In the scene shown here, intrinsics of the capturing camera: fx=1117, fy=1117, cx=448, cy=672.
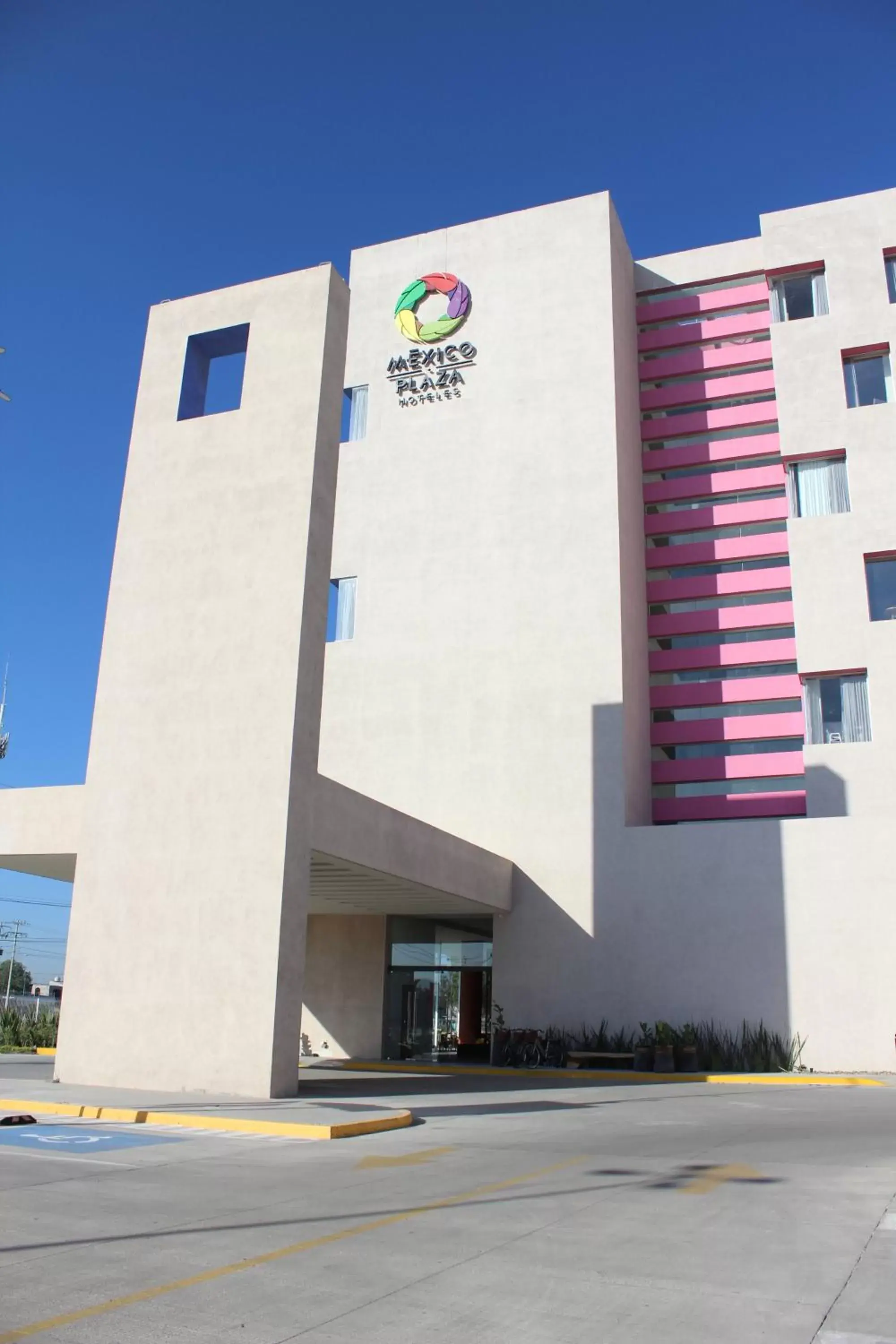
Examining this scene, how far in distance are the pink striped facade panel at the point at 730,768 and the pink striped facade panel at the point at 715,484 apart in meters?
8.39

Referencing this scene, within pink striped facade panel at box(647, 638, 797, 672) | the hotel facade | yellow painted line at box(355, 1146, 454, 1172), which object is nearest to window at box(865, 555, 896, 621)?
the hotel facade

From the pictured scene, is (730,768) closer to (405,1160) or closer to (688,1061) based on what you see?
(688,1061)

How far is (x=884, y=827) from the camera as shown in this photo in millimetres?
25688

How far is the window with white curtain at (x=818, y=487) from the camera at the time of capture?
31031 millimetres

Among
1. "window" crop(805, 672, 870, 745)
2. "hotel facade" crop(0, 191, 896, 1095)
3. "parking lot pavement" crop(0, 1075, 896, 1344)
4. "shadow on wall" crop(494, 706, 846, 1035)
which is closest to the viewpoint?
"parking lot pavement" crop(0, 1075, 896, 1344)

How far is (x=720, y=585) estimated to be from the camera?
3447cm

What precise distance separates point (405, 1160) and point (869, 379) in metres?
27.9

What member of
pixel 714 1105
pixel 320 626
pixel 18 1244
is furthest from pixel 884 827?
pixel 18 1244

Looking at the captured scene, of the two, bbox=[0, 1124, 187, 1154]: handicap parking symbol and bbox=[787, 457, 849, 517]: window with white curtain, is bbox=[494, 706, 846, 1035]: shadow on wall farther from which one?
bbox=[0, 1124, 187, 1154]: handicap parking symbol

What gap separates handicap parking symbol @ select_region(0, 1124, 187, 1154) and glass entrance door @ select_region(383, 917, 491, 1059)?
1706 cm

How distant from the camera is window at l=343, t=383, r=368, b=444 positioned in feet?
118

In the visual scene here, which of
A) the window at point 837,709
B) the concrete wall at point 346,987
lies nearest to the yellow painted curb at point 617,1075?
the concrete wall at point 346,987

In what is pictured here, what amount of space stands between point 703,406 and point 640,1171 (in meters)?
30.5

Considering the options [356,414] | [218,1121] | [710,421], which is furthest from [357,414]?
[218,1121]
